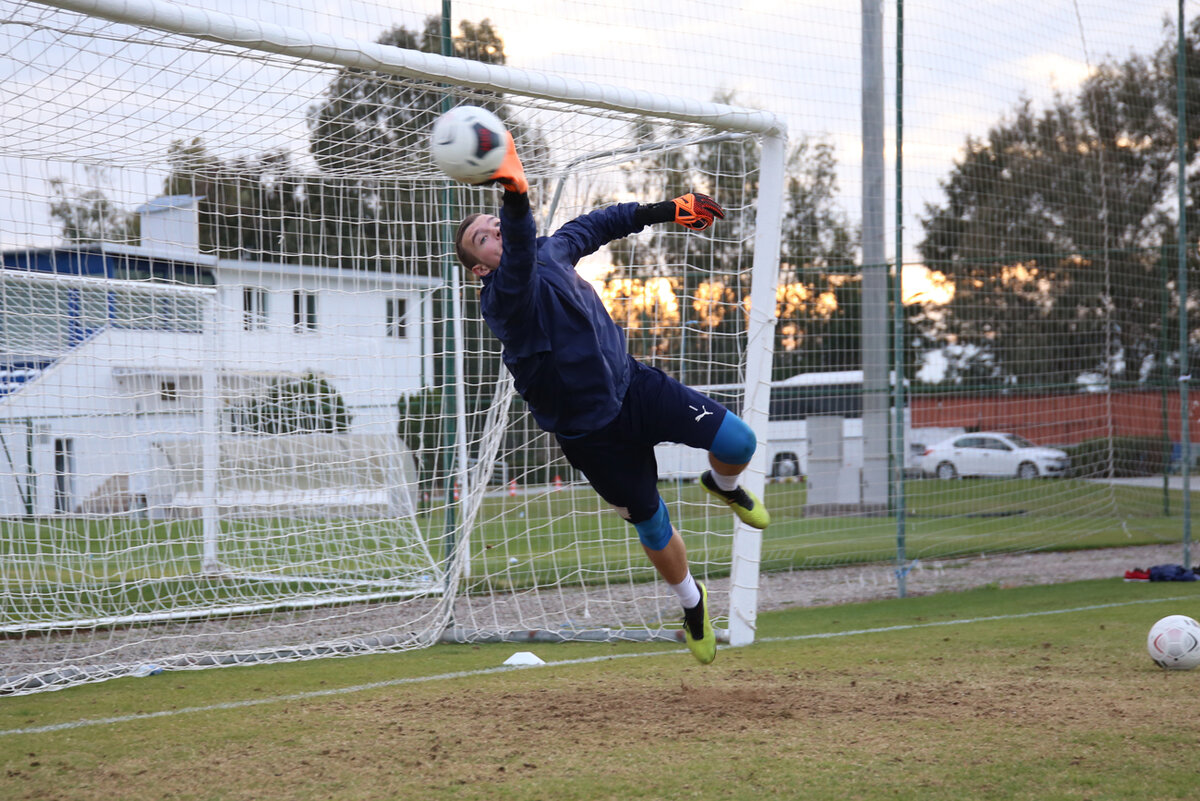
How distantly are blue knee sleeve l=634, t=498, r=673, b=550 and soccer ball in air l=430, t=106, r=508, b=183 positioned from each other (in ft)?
6.28

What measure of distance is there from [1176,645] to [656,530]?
9.22ft

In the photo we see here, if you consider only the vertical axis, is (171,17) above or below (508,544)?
above

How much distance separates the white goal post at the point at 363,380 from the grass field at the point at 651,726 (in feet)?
3.07

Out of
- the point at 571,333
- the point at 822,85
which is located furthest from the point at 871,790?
the point at 822,85

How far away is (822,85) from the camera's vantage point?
10.3 metres

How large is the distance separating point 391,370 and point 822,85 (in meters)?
5.06

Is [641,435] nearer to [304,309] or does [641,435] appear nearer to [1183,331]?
[304,309]

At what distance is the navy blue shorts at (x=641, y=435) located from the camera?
4762 mm

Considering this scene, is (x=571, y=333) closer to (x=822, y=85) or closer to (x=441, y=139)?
(x=441, y=139)

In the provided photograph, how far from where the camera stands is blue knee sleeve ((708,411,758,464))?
477 centimetres

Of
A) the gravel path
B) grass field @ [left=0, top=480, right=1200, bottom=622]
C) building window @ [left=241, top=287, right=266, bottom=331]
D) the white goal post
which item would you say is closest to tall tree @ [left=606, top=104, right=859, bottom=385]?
the white goal post

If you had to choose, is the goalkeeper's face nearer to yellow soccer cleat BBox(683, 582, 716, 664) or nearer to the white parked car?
yellow soccer cleat BBox(683, 582, 716, 664)

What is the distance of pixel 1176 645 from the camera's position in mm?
5445

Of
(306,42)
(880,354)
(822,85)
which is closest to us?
(306,42)
